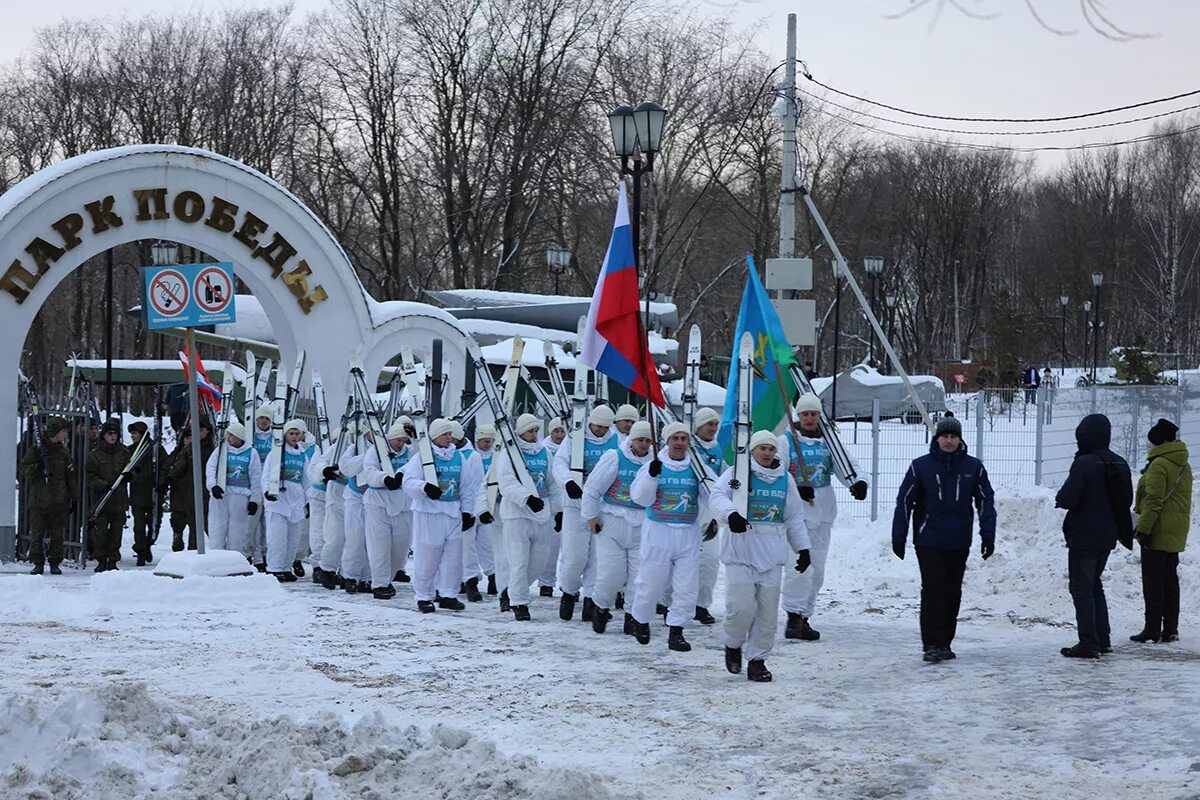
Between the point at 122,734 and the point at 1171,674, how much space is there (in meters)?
6.33

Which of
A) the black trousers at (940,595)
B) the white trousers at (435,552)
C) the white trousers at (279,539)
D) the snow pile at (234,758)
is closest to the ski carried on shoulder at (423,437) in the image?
the white trousers at (435,552)

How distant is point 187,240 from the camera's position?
1916cm

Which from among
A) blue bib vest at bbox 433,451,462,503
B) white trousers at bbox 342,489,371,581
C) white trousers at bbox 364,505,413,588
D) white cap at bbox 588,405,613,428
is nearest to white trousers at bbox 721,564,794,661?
white cap at bbox 588,405,613,428

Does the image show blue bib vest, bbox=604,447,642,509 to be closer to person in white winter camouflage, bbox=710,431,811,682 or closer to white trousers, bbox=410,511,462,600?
white trousers, bbox=410,511,462,600

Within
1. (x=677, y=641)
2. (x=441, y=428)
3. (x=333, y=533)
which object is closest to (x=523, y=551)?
(x=441, y=428)

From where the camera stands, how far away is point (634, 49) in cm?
4409

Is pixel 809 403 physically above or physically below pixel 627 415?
above

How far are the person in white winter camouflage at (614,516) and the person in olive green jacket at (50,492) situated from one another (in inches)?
275

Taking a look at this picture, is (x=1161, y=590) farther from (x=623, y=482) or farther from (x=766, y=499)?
(x=623, y=482)

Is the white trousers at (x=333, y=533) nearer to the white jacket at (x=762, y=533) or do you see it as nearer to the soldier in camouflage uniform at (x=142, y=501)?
the soldier in camouflage uniform at (x=142, y=501)

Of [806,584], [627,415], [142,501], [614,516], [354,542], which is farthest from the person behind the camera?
[142,501]

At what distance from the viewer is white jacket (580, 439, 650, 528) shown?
38.5 ft

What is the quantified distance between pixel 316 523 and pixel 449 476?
3445mm

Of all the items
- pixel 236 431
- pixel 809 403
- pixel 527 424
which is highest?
pixel 809 403
